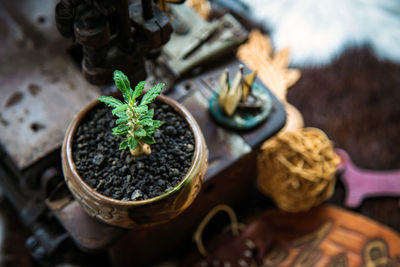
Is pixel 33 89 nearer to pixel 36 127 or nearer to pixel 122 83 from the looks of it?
pixel 36 127

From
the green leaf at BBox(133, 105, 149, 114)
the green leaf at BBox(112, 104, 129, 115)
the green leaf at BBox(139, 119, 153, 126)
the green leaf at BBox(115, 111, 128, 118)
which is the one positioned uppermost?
the green leaf at BBox(112, 104, 129, 115)

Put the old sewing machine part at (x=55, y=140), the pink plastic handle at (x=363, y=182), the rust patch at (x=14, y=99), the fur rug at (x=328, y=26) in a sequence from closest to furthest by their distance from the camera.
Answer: the old sewing machine part at (x=55, y=140) < the rust patch at (x=14, y=99) < the pink plastic handle at (x=363, y=182) < the fur rug at (x=328, y=26)

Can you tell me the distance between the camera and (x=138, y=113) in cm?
73

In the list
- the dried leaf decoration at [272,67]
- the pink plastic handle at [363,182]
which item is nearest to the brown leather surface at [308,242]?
the pink plastic handle at [363,182]

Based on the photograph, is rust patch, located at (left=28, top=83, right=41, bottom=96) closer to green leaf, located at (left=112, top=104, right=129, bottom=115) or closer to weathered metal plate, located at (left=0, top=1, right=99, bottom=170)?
weathered metal plate, located at (left=0, top=1, right=99, bottom=170)

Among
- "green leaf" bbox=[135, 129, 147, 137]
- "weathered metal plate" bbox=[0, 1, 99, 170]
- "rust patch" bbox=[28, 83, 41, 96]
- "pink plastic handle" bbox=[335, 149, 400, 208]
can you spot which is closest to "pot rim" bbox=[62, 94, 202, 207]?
"green leaf" bbox=[135, 129, 147, 137]

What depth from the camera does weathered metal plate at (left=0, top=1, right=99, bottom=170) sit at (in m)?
1.07

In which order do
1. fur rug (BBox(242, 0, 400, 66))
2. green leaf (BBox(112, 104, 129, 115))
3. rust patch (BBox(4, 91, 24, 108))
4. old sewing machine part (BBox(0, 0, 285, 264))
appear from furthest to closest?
fur rug (BBox(242, 0, 400, 66)) → rust patch (BBox(4, 91, 24, 108)) → old sewing machine part (BBox(0, 0, 285, 264)) → green leaf (BBox(112, 104, 129, 115))

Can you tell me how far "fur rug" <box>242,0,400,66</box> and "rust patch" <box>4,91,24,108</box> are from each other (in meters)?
0.94

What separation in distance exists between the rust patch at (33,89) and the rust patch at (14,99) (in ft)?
0.08

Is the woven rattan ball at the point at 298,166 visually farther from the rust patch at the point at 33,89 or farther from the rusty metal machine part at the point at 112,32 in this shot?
the rust patch at the point at 33,89

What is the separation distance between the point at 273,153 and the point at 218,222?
0.96ft

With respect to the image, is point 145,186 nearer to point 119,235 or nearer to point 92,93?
point 119,235

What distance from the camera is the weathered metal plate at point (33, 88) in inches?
42.1
